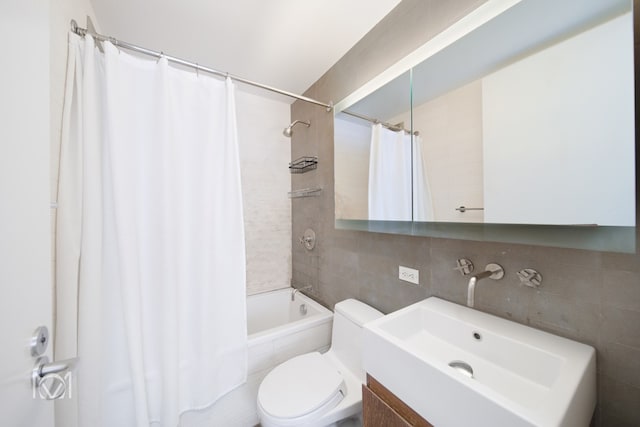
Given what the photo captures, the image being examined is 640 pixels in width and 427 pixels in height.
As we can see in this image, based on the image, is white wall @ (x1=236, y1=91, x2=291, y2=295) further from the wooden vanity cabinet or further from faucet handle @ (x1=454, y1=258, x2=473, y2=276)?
faucet handle @ (x1=454, y1=258, x2=473, y2=276)

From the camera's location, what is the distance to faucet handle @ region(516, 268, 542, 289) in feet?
2.73

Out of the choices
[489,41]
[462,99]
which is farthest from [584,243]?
[489,41]

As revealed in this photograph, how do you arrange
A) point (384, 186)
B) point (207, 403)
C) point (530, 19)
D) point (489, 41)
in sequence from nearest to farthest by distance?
point (530, 19)
point (489, 41)
point (207, 403)
point (384, 186)

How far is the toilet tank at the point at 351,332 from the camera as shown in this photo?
1327mm

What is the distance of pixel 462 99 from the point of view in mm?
1043

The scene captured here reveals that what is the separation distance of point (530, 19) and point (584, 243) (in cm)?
80

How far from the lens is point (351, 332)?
1384mm

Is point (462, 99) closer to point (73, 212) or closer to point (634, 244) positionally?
point (634, 244)

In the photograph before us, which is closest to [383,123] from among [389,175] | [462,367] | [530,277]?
[389,175]

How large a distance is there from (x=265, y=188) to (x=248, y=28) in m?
1.30

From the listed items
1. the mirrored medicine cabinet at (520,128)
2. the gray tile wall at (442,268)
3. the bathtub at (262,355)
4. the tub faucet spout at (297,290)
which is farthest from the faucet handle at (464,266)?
the tub faucet spout at (297,290)

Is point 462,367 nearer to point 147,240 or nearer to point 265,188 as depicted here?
point 147,240

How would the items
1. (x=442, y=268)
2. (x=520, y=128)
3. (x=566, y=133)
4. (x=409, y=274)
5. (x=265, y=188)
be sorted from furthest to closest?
(x=265, y=188)
(x=409, y=274)
(x=442, y=268)
(x=520, y=128)
(x=566, y=133)

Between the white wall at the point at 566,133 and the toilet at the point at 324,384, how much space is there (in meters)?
0.98
